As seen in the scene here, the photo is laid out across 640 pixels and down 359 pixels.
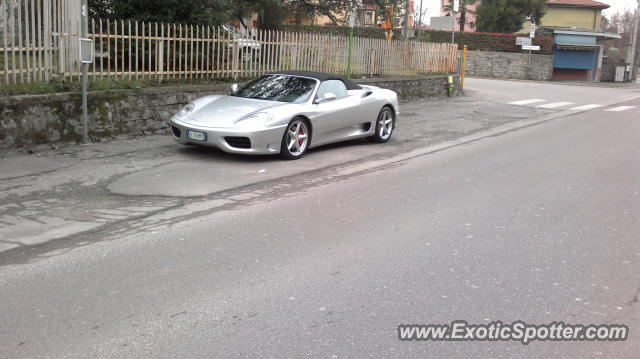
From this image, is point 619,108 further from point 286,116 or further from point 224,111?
point 224,111

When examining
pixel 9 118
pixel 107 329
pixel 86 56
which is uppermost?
pixel 86 56

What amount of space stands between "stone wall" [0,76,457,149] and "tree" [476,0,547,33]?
42.0 meters

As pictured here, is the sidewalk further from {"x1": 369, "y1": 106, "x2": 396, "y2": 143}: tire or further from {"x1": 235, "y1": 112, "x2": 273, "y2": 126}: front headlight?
{"x1": 235, "y1": 112, "x2": 273, "y2": 126}: front headlight

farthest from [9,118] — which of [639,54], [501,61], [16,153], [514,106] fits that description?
[639,54]

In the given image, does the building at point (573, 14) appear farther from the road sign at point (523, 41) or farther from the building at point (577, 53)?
the road sign at point (523, 41)

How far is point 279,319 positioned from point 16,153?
6.67 meters

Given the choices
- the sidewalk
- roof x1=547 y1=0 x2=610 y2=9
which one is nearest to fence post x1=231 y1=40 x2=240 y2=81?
the sidewalk

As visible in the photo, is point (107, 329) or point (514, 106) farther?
point (514, 106)

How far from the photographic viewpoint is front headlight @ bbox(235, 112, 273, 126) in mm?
9266

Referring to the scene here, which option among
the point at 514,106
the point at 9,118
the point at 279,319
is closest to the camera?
the point at 279,319

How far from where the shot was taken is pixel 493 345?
12.8ft

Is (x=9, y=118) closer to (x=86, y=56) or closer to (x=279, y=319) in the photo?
(x=86, y=56)

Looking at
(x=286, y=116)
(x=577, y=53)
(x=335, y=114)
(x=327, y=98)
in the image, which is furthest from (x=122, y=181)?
(x=577, y=53)

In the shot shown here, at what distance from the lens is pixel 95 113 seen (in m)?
10.5
